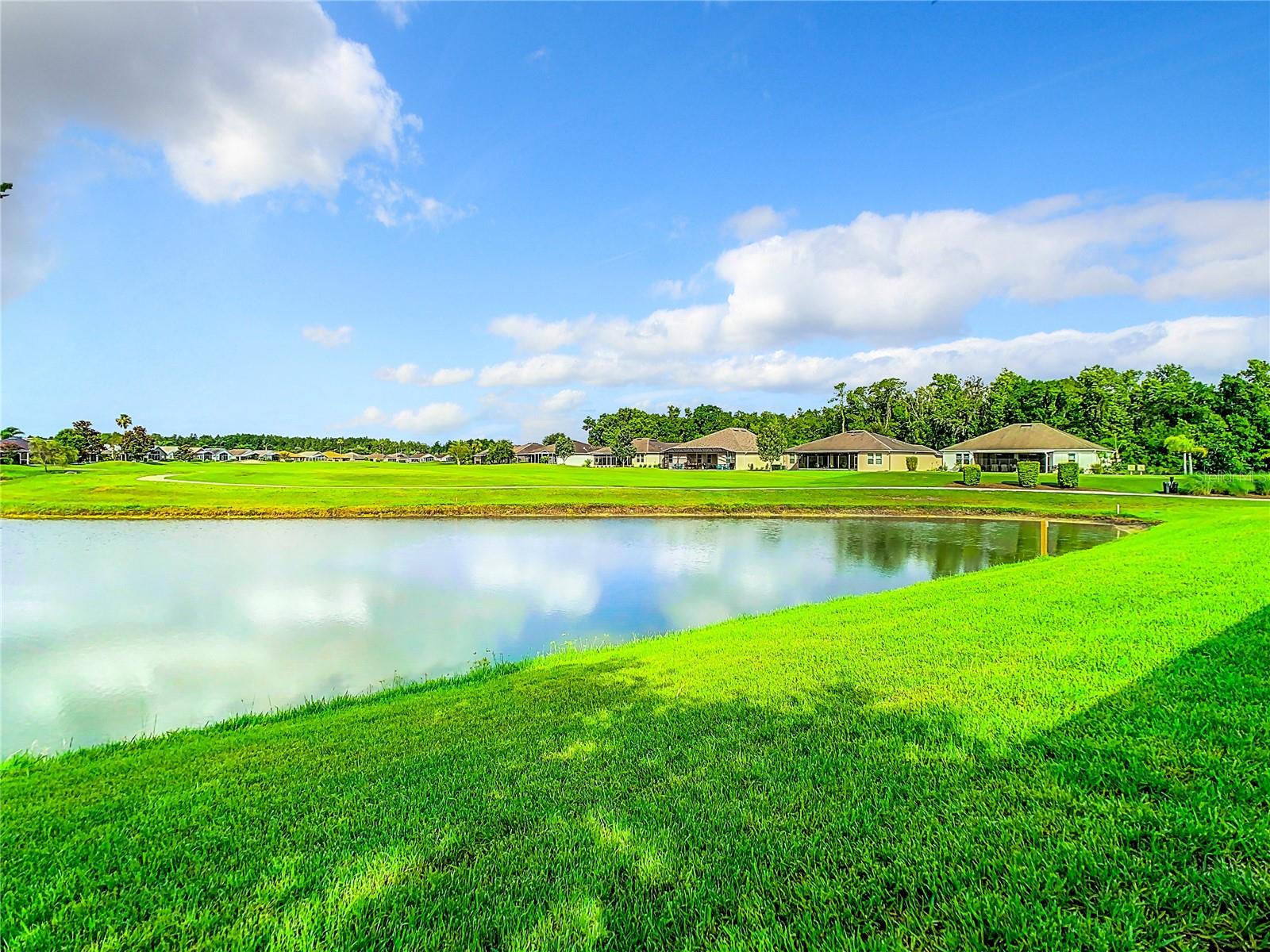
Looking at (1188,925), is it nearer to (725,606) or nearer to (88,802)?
Answer: (88,802)

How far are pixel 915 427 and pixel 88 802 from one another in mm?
84931

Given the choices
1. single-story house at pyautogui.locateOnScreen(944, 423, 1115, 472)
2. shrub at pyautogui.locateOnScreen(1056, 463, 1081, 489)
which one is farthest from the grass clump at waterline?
single-story house at pyautogui.locateOnScreen(944, 423, 1115, 472)

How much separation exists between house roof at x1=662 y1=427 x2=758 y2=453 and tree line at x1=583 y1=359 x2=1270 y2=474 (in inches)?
96.8

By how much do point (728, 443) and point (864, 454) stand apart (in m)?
21.8

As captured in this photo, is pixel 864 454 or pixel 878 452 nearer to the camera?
pixel 878 452

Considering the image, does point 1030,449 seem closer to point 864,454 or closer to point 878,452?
point 878,452

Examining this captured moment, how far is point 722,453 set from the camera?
82.4 meters

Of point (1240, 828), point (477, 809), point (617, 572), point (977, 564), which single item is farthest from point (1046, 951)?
point (977, 564)

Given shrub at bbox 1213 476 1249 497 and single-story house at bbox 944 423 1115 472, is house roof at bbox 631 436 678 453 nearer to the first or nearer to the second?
single-story house at bbox 944 423 1115 472

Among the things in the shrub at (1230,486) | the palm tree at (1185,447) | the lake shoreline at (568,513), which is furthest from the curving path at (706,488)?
the palm tree at (1185,447)

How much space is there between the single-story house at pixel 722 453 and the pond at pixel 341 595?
55168 millimetres

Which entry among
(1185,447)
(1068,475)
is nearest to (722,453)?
(1068,475)

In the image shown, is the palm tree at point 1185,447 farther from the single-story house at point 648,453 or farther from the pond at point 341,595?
the single-story house at point 648,453

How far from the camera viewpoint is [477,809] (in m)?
3.25
